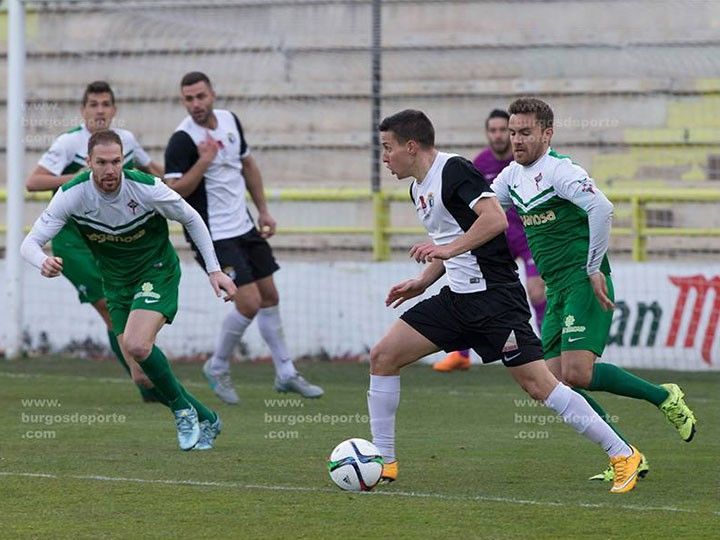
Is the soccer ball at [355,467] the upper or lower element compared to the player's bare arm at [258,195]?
lower

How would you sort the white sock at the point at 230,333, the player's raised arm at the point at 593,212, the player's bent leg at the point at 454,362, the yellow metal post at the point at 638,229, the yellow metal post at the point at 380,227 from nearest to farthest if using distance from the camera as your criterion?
the player's raised arm at the point at 593,212 < the white sock at the point at 230,333 < the player's bent leg at the point at 454,362 < the yellow metal post at the point at 638,229 < the yellow metal post at the point at 380,227

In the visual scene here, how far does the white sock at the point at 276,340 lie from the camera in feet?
37.5

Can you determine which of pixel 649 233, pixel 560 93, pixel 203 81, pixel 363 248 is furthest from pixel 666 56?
pixel 203 81

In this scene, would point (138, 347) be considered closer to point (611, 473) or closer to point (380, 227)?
point (611, 473)

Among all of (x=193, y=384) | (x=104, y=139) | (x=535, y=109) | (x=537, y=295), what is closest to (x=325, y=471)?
(x=535, y=109)

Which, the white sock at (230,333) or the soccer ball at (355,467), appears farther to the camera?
the white sock at (230,333)

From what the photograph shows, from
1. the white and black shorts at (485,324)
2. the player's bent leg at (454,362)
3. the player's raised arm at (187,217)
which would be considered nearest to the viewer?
the white and black shorts at (485,324)

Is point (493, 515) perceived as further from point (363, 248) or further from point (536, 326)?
point (363, 248)

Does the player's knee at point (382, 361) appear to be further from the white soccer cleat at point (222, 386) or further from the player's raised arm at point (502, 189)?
the white soccer cleat at point (222, 386)

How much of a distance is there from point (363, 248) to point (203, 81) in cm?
556

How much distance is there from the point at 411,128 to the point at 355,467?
1.62 meters

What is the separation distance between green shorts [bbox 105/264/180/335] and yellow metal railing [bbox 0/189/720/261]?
245 inches

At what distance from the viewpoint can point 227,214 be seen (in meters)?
11.4

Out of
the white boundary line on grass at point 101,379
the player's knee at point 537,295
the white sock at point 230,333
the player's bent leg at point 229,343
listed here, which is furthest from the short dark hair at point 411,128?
the white boundary line on grass at point 101,379
